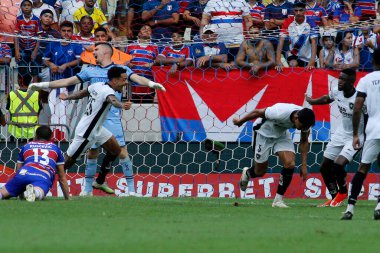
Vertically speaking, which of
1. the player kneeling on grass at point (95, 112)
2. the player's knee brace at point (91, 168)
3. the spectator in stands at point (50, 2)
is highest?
the spectator in stands at point (50, 2)

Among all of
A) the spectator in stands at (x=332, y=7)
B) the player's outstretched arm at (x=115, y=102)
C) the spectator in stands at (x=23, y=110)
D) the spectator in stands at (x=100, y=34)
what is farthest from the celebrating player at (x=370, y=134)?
the spectator in stands at (x=23, y=110)

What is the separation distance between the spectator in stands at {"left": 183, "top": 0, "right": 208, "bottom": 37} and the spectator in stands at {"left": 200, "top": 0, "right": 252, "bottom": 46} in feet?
0.77

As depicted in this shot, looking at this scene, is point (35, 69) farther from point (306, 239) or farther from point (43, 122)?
point (306, 239)

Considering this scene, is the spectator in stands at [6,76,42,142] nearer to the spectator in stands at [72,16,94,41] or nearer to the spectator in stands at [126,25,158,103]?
the spectator in stands at [72,16,94,41]

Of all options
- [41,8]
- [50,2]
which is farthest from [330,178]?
[50,2]

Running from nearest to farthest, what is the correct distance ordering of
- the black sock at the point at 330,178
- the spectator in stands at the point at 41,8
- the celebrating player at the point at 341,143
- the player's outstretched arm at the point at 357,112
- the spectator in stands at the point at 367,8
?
the player's outstretched arm at the point at 357,112 → the celebrating player at the point at 341,143 → the black sock at the point at 330,178 → the spectator in stands at the point at 367,8 → the spectator in stands at the point at 41,8

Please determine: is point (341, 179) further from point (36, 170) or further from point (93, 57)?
point (93, 57)

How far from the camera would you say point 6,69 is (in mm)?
19891

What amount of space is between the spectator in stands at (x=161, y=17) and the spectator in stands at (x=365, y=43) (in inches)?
143

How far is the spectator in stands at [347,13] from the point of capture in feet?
66.0

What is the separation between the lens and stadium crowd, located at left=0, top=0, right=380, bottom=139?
1939 centimetres

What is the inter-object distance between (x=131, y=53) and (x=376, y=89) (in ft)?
27.3

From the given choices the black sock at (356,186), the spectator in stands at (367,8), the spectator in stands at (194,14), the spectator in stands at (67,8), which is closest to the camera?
the black sock at (356,186)

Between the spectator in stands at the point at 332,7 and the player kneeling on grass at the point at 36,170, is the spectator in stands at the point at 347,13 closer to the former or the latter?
the spectator in stands at the point at 332,7
